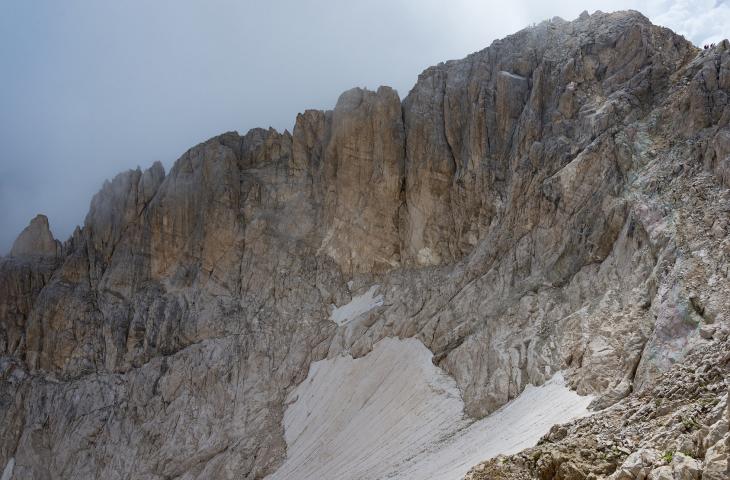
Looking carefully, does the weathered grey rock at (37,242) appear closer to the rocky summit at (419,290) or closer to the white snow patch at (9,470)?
the rocky summit at (419,290)

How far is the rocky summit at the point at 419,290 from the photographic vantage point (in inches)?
1209

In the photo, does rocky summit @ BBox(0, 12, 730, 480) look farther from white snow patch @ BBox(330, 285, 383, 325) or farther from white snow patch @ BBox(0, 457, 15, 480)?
white snow patch @ BBox(0, 457, 15, 480)

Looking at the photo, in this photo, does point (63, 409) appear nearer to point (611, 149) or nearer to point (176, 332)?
point (176, 332)

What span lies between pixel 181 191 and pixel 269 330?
56.2 feet

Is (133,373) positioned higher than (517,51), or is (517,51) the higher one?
(517,51)

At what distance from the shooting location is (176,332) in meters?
58.8

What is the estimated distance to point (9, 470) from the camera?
58969 millimetres

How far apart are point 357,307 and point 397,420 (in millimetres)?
13769

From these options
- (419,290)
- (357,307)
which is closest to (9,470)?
(357,307)

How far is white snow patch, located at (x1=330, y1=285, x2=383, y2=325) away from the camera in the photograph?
53.4m

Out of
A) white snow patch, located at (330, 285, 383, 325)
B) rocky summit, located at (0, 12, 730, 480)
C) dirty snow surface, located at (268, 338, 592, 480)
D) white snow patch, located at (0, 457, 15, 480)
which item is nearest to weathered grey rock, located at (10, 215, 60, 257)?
rocky summit, located at (0, 12, 730, 480)

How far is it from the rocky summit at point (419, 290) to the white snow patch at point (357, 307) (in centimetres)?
27

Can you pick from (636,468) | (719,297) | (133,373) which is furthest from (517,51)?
(636,468)

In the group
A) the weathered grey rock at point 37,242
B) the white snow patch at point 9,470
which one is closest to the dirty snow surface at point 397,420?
the white snow patch at point 9,470
